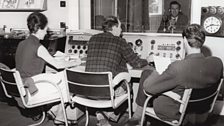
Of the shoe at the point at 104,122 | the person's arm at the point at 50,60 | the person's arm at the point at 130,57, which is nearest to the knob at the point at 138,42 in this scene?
the person's arm at the point at 130,57

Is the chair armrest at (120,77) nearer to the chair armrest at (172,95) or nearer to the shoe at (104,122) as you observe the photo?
the chair armrest at (172,95)

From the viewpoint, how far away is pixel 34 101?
296 cm

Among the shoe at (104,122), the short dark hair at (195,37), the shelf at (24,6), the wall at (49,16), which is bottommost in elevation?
the shoe at (104,122)

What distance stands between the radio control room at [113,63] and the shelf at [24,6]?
0.05 feet

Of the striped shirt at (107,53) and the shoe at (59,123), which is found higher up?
the striped shirt at (107,53)

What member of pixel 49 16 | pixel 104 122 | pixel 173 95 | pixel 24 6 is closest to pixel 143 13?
pixel 49 16

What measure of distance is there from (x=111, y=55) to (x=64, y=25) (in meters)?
1.60

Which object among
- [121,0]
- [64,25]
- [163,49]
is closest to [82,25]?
[64,25]

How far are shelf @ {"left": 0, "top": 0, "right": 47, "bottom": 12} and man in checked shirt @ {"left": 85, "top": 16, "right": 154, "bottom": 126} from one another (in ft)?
5.34

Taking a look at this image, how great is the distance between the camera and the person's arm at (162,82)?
2350 mm

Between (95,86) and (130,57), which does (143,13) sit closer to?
(130,57)

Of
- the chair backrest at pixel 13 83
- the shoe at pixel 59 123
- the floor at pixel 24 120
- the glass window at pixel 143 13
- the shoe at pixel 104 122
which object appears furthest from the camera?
the glass window at pixel 143 13

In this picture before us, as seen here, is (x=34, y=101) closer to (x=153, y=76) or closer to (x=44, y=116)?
(x=44, y=116)

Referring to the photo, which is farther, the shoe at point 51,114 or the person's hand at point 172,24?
the person's hand at point 172,24
